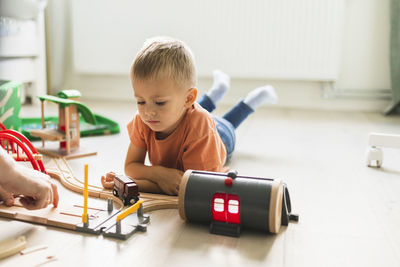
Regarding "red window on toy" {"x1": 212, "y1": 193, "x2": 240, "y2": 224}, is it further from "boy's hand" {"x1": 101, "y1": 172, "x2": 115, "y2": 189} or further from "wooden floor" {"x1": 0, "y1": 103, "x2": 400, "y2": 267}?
"boy's hand" {"x1": 101, "y1": 172, "x2": 115, "y2": 189}

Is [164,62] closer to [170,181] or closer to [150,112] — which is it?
[150,112]

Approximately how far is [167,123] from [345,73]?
1715 millimetres

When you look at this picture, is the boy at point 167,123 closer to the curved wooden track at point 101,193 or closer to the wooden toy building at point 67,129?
the curved wooden track at point 101,193

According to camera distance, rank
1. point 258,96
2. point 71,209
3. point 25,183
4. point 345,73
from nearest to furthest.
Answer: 1. point 25,183
2. point 71,209
3. point 258,96
4. point 345,73

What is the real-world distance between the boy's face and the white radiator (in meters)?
1.50

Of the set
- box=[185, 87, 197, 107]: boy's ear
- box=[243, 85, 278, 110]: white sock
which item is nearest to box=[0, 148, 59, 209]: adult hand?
box=[185, 87, 197, 107]: boy's ear

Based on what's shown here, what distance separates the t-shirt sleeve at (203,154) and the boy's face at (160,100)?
0.08 metres

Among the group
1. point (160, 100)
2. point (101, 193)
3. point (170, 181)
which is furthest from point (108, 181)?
point (160, 100)

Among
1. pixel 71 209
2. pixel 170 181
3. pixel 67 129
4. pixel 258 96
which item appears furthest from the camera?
pixel 258 96

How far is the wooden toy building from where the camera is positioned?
1.40 m

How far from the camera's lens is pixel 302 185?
1194mm

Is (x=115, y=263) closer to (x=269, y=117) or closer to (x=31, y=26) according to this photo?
(x=269, y=117)

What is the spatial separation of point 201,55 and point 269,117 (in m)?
0.55

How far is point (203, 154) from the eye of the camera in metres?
1.02
